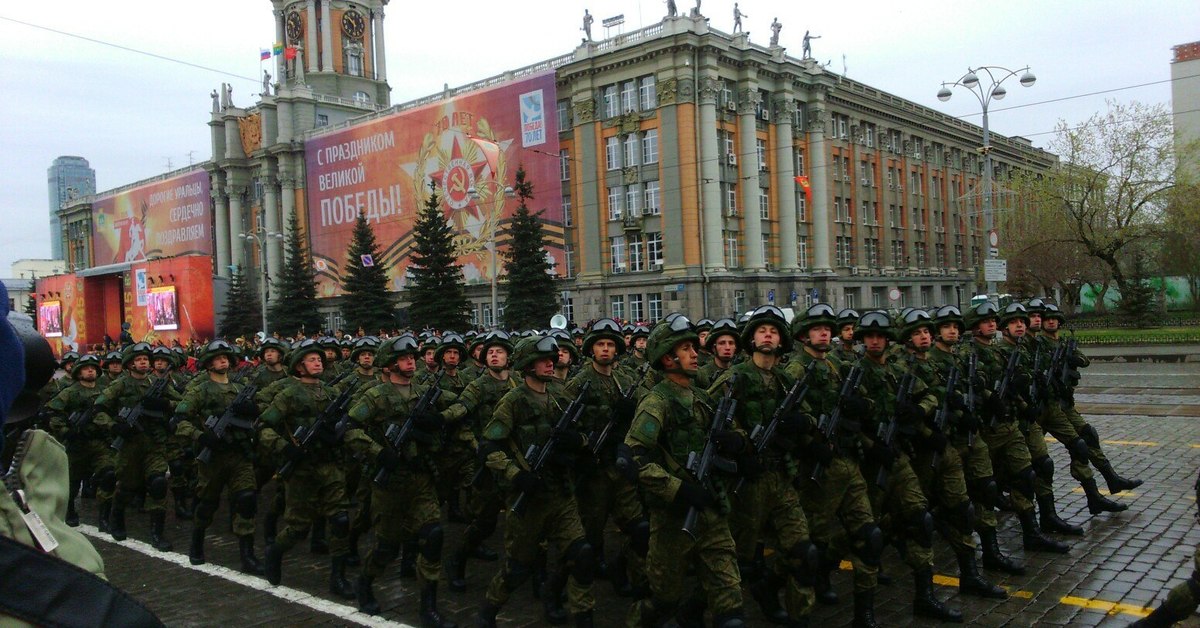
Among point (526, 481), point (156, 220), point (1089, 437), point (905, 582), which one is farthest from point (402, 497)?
point (156, 220)

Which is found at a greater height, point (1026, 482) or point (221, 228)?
point (221, 228)

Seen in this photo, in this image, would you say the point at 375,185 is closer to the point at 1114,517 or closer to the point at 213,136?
the point at 213,136

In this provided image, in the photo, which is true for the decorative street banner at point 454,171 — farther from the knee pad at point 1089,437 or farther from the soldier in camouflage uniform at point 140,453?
the knee pad at point 1089,437

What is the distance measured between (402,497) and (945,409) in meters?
4.66

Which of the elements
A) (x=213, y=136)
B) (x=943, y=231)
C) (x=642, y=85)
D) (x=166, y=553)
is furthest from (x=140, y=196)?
(x=166, y=553)

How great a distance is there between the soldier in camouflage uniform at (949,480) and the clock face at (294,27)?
7484 centimetres

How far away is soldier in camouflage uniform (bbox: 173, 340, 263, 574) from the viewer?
27.7ft

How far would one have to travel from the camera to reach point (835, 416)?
6.27m

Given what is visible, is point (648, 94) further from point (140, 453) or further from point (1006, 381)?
point (1006, 381)

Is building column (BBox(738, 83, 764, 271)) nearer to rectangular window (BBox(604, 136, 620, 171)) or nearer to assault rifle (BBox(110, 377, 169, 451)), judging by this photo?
rectangular window (BBox(604, 136, 620, 171))

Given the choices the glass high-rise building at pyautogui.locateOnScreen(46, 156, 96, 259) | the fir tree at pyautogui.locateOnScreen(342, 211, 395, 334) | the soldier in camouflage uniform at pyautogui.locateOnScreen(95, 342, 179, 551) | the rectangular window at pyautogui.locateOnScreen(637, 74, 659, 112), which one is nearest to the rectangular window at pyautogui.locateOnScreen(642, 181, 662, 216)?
the rectangular window at pyautogui.locateOnScreen(637, 74, 659, 112)

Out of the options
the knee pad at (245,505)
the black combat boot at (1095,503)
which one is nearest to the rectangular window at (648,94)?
the black combat boot at (1095,503)

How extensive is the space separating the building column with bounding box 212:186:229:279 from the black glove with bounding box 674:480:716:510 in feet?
239

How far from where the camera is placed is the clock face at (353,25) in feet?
236
